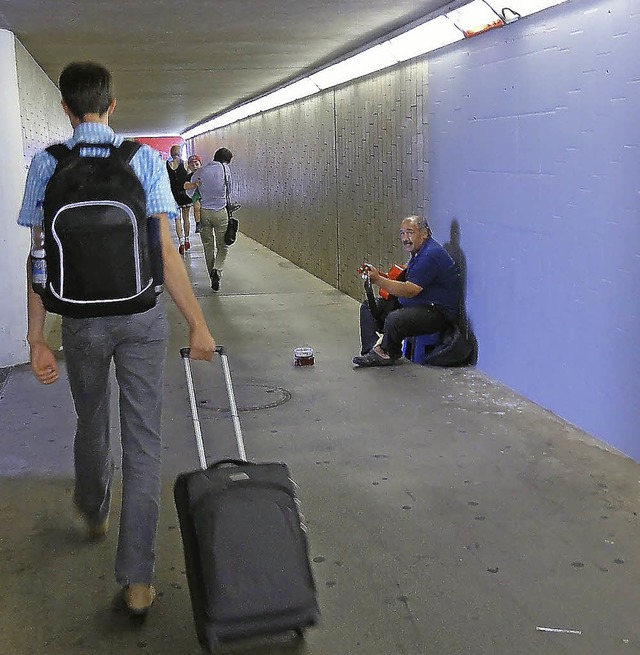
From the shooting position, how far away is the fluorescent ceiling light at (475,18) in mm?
5617

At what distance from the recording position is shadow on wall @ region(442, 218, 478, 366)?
20.8 ft

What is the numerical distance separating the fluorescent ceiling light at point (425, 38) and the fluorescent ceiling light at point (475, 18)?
80 millimetres

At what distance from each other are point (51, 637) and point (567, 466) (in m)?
2.49

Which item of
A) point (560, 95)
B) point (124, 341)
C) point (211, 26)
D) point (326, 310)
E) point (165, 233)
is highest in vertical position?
point (211, 26)

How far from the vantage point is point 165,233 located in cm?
282

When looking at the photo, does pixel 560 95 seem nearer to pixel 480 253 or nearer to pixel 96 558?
pixel 480 253

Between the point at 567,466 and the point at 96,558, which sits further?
the point at 567,466

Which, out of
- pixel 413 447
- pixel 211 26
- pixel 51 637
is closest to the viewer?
pixel 51 637

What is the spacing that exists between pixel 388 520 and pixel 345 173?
6.68 m

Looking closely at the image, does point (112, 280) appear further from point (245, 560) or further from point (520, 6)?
point (520, 6)

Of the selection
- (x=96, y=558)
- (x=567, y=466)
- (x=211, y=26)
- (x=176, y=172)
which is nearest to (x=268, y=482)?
(x=96, y=558)

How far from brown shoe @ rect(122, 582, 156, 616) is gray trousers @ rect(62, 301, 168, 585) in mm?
32

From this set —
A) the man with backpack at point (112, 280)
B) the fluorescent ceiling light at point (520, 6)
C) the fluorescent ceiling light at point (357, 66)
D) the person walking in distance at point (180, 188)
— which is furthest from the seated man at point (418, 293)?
the person walking in distance at point (180, 188)

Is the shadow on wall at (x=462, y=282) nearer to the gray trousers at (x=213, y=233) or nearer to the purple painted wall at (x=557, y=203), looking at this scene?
the purple painted wall at (x=557, y=203)
